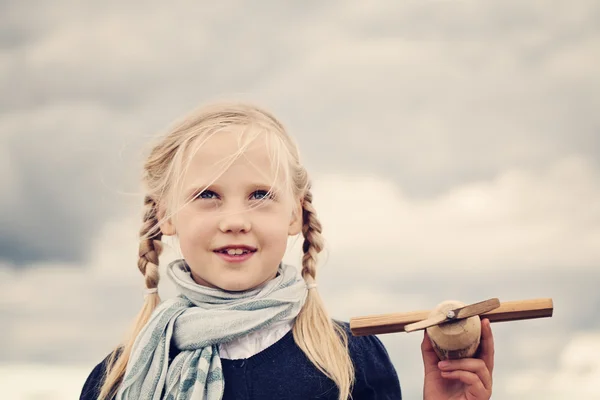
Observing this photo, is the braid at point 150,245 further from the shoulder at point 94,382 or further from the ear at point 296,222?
the ear at point 296,222

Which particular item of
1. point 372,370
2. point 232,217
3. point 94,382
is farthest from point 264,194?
point 94,382

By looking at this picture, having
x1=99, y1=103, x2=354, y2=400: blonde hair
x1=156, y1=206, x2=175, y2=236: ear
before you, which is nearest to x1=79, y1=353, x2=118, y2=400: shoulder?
x1=99, y1=103, x2=354, y2=400: blonde hair

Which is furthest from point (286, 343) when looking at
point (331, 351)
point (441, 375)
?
point (441, 375)

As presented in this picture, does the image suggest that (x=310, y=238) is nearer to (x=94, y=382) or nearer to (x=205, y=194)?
(x=205, y=194)

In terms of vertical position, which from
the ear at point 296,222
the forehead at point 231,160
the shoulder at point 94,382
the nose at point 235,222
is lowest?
the shoulder at point 94,382

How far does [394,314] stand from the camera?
3.65 meters

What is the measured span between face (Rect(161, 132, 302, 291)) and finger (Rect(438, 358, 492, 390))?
910mm

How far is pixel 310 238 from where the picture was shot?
4355 mm

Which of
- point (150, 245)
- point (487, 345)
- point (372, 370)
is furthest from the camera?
point (150, 245)

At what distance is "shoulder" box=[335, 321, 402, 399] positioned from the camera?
4.10 meters

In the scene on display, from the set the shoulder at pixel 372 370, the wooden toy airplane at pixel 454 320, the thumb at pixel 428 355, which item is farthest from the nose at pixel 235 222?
the thumb at pixel 428 355

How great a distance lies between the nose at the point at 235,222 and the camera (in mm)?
3887

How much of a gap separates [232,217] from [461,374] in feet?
3.85

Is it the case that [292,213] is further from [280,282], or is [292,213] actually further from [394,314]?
[394,314]
